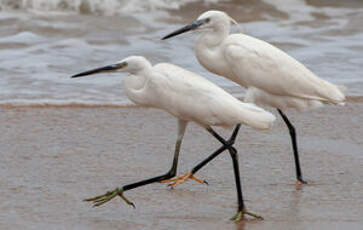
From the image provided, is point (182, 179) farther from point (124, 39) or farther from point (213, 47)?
point (124, 39)

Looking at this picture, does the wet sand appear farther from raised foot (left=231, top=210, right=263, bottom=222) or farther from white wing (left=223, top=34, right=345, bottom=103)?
white wing (left=223, top=34, right=345, bottom=103)

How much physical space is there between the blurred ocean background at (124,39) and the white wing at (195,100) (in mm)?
2778

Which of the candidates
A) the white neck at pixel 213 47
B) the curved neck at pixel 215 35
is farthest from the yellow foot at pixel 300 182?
the curved neck at pixel 215 35

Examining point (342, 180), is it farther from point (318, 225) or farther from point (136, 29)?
point (136, 29)

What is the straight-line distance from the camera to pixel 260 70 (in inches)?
202

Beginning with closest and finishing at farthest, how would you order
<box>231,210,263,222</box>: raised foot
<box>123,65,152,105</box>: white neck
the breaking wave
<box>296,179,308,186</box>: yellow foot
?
<box>231,210,263,222</box>: raised foot, <box>123,65,152,105</box>: white neck, <box>296,179,308,186</box>: yellow foot, the breaking wave

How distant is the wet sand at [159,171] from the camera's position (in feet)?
13.6

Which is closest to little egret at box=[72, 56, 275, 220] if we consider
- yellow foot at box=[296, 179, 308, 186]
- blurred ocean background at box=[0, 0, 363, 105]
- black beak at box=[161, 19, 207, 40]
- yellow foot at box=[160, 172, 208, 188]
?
yellow foot at box=[160, 172, 208, 188]

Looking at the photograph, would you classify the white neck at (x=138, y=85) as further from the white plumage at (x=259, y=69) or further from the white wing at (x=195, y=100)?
the white plumage at (x=259, y=69)

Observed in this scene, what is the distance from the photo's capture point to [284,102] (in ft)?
17.4

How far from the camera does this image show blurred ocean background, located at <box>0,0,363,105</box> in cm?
762

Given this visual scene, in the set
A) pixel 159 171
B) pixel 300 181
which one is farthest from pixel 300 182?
pixel 159 171

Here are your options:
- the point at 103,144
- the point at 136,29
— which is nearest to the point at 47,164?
the point at 103,144

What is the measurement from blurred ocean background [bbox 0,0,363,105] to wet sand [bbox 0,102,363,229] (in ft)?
2.66
